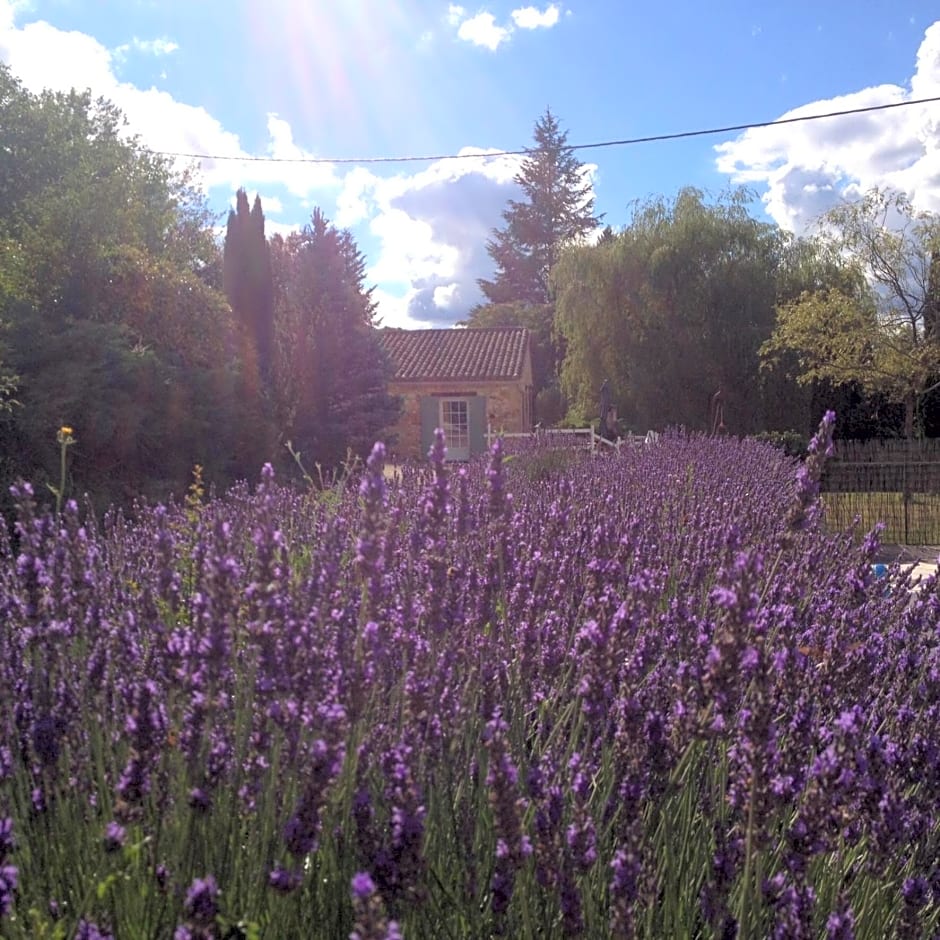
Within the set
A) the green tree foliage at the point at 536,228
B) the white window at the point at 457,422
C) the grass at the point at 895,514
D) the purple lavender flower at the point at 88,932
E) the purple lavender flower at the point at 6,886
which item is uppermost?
the green tree foliage at the point at 536,228

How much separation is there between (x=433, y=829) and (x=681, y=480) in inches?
207

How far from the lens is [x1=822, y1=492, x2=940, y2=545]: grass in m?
10.6

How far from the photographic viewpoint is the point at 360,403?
18594 millimetres

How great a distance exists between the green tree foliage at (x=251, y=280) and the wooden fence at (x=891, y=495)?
400 inches

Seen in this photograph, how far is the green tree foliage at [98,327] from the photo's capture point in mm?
10727

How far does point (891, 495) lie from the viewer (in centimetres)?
1098

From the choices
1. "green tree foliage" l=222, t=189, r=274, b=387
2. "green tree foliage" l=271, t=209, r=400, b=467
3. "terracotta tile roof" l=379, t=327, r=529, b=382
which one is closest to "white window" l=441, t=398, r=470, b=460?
"terracotta tile roof" l=379, t=327, r=529, b=382

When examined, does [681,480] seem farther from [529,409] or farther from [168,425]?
[529,409]

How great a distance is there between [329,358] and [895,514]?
11.4 meters

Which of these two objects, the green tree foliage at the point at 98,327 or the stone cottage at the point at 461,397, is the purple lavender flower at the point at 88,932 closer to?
the green tree foliage at the point at 98,327

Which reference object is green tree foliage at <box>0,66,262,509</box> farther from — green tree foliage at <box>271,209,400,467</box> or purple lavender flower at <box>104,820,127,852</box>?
purple lavender flower at <box>104,820,127,852</box>

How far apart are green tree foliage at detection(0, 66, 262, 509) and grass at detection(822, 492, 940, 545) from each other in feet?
25.5

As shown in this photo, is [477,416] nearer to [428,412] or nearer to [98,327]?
[428,412]

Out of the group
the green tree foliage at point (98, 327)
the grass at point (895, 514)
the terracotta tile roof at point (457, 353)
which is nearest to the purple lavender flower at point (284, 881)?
the green tree foliage at point (98, 327)
